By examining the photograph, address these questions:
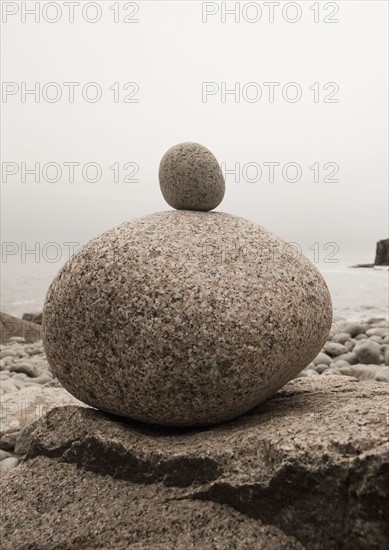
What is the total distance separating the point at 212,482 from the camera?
8.21 ft

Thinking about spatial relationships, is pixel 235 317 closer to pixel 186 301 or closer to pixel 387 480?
pixel 186 301

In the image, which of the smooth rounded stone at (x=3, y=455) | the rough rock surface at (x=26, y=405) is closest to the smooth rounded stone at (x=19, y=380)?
the rough rock surface at (x=26, y=405)

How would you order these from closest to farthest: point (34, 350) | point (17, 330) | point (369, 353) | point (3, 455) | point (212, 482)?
point (212, 482), point (3, 455), point (369, 353), point (34, 350), point (17, 330)

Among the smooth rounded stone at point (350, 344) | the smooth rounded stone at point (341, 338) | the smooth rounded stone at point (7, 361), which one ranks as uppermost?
the smooth rounded stone at point (341, 338)

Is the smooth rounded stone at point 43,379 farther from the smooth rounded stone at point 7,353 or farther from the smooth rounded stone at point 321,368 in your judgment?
the smooth rounded stone at point 321,368

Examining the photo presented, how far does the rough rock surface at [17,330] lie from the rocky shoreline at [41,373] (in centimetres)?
32

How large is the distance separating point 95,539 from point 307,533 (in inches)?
39.4

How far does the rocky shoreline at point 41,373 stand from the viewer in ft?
14.8

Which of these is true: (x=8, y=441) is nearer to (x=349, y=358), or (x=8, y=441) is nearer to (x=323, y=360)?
(x=323, y=360)

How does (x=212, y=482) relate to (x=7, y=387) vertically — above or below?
above

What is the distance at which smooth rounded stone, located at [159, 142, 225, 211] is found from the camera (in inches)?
142

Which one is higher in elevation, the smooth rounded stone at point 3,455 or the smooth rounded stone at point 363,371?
the smooth rounded stone at point 363,371

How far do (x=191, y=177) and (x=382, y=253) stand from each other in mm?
27909

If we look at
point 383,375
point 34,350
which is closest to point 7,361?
point 34,350
